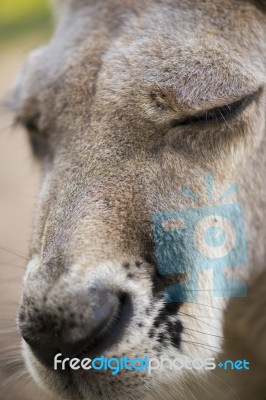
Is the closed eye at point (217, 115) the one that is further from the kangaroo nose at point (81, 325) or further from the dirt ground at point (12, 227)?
the dirt ground at point (12, 227)

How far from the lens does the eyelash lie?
2.61m

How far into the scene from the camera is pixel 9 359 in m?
2.92

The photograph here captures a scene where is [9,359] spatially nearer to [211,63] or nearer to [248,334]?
[248,334]

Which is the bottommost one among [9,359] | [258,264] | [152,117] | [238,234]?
[9,359]

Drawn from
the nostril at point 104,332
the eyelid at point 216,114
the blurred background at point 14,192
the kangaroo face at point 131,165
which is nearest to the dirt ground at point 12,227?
the blurred background at point 14,192

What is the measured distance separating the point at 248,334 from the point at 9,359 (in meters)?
1.44

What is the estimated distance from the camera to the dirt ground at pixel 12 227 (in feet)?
9.69

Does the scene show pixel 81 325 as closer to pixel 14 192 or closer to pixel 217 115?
pixel 217 115

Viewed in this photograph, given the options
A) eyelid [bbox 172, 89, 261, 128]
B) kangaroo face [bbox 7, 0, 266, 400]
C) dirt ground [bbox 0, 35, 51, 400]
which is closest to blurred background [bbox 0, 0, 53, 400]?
dirt ground [bbox 0, 35, 51, 400]

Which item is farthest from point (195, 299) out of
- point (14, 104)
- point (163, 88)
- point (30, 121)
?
point (14, 104)

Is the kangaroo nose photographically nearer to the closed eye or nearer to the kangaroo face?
the kangaroo face

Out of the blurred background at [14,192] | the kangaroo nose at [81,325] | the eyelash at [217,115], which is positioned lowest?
the blurred background at [14,192]

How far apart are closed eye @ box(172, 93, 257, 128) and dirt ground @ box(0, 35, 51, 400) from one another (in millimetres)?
1029

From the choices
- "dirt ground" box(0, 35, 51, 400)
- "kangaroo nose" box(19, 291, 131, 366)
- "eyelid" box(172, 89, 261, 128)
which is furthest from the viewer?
"dirt ground" box(0, 35, 51, 400)
